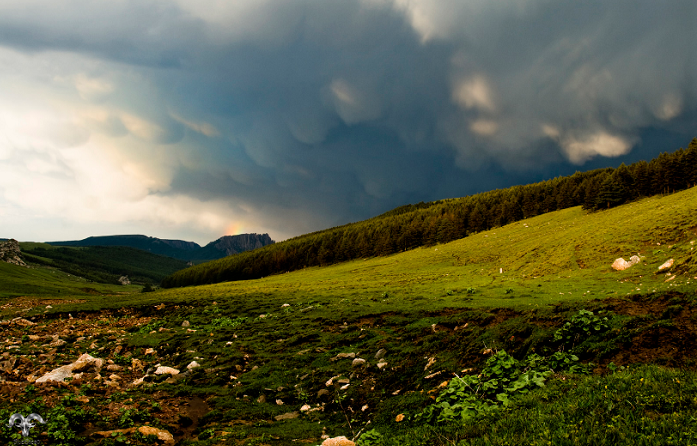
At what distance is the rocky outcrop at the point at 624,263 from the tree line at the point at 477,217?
68.1m

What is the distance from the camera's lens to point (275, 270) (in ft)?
466

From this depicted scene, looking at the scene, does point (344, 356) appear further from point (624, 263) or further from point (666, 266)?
point (624, 263)

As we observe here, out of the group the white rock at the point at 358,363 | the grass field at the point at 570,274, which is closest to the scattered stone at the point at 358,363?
the white rock at the point at 358,363

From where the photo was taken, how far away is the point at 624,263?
29.0m

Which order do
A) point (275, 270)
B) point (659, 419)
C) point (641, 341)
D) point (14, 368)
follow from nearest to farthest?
point (659, 419), point (641, 341), point (14, 368), point (275, 270)

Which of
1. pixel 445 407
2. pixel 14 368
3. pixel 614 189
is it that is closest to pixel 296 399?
pixel 445 407

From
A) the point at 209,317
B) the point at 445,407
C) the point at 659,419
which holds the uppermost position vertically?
the point at 659,419

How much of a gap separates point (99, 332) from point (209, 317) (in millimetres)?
9500

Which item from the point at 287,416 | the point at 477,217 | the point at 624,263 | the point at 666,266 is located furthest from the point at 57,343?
the point at 477,217

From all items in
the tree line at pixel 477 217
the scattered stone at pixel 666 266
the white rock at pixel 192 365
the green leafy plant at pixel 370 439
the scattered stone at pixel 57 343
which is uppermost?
the tree line at pixel 477 217

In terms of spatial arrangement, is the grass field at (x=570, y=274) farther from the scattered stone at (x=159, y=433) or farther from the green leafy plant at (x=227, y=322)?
the scattered stone at (x=159, y=433)

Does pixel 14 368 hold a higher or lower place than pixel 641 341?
lower

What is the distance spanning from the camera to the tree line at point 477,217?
272ft

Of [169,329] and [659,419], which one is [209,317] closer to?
[169,329]
